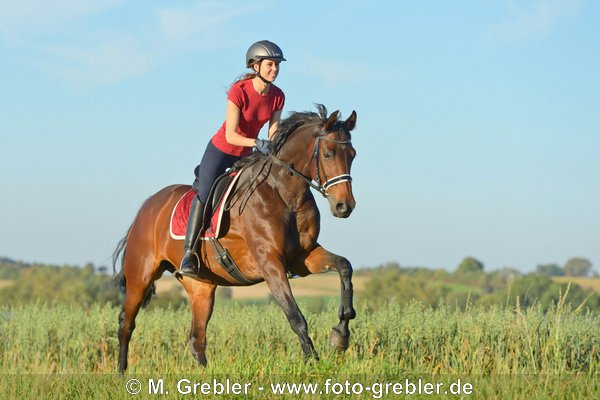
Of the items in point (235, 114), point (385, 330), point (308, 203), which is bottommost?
point (385, 330)

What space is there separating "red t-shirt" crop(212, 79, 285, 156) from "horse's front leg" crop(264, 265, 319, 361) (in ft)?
5.72

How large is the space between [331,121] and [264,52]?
123 cm

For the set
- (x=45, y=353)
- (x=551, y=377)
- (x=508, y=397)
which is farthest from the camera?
(x=45, y=353)

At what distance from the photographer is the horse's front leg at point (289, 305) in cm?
823

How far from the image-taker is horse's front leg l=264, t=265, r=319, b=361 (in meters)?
8.23

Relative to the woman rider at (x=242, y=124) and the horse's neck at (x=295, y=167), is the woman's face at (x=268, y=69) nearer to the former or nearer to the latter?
the woman rider at (x=242, y=124)

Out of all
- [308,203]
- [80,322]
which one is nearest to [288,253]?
[308,203]

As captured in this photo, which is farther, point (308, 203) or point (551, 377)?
point (308, 203)

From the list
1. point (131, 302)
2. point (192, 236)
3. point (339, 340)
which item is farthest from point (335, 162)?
point (131, 302)

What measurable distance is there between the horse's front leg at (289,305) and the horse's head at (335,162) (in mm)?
977

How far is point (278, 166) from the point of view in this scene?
905 cm

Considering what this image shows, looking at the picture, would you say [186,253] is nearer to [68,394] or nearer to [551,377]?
[68,394]

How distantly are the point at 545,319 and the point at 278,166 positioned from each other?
3890mm

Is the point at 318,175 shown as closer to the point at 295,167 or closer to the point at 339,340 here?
the point at 295,167
